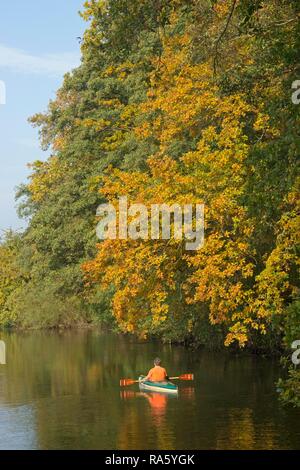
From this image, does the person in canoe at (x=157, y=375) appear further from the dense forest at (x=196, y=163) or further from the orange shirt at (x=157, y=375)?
the dense forest at (x=196, y=163)

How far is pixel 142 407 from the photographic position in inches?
1036

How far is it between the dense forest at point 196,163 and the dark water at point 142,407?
1410mm

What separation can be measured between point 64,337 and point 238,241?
3840 cm

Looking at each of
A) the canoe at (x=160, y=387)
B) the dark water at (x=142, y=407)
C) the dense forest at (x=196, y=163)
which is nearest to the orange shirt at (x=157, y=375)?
the canoe at (x=160, y=387)

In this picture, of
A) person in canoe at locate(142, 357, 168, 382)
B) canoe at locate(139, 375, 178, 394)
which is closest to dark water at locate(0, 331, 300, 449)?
canoe at locate(139, 375, 178, 394)

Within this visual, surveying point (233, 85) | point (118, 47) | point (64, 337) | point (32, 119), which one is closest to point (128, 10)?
point (118, 47)

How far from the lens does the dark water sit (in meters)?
20.8

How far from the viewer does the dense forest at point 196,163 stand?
20.3m

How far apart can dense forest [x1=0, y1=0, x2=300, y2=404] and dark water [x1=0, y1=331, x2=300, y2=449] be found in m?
1.41

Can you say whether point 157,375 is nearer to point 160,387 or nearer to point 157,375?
point 157,375

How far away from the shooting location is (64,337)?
64.2 meters

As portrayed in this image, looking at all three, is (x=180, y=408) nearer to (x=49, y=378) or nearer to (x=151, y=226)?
(x=151, y=226)

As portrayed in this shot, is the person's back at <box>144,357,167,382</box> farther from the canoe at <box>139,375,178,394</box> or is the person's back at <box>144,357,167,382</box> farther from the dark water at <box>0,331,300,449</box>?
the dark water at <box>0,331,300,449</box>

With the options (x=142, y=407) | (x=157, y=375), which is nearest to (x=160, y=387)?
(x=157, y=375)
